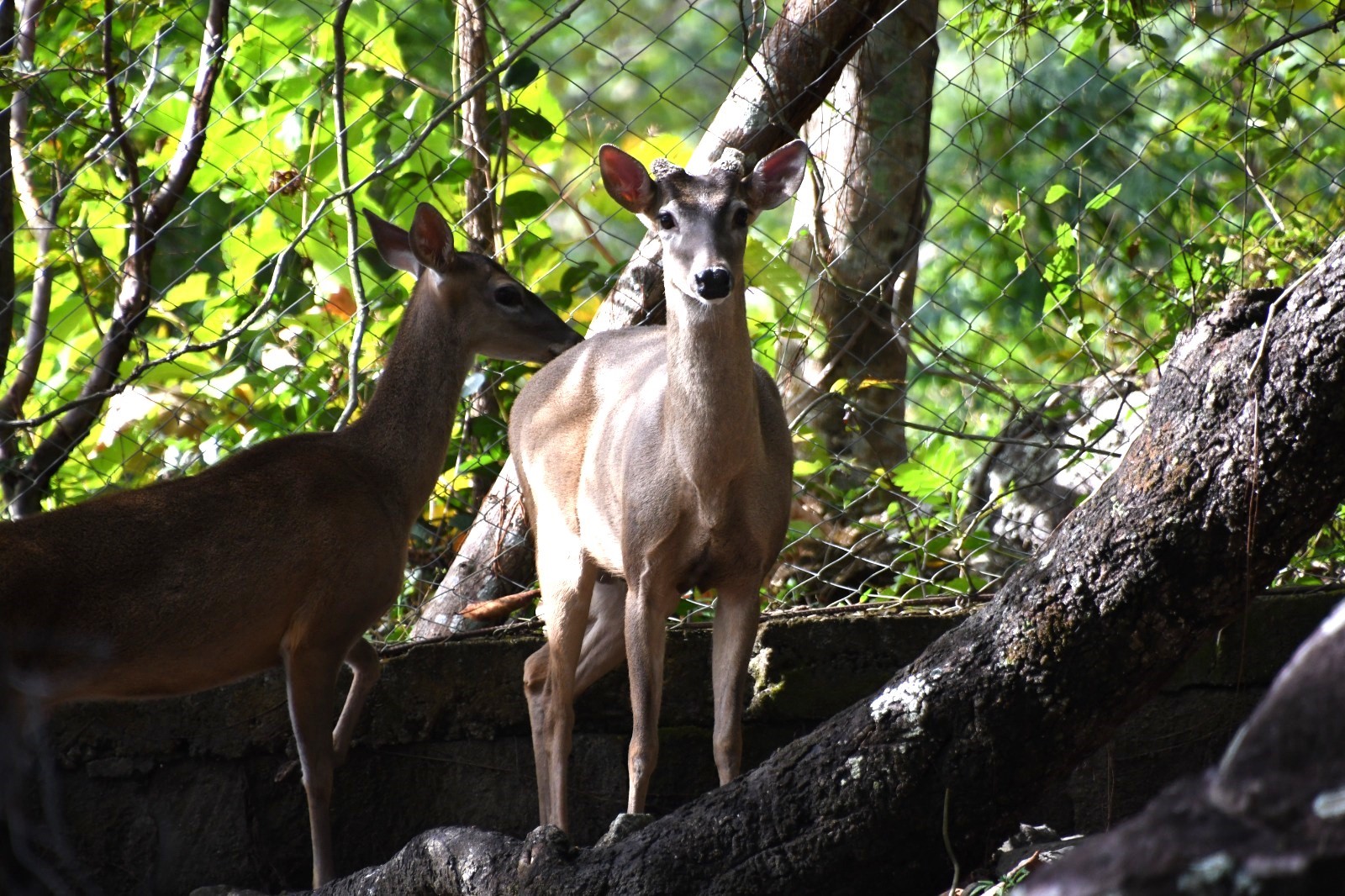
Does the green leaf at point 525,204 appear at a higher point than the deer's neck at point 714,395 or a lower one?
higher

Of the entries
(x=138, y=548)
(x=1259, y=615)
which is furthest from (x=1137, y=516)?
(x=138, y=548)

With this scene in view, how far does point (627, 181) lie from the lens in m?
Answer: 4.46

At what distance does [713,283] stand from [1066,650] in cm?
152

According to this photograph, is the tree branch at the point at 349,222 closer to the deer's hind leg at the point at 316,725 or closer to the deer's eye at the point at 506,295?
the deer's eye at the point at 506,295

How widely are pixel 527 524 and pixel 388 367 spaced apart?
80cm

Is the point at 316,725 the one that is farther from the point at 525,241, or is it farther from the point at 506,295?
the point at 525,241

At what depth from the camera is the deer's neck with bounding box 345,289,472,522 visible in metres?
4.91

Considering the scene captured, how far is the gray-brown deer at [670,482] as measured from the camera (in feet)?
13.4

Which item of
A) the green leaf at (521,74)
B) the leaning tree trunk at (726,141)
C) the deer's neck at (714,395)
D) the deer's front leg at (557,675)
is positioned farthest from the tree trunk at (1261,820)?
the green leaf at (521,74)

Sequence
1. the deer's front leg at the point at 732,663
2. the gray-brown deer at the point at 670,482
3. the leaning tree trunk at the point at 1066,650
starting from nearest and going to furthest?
the leaning tree trunk at the point at 1066,650 → the gray-brown deer at the point at 670,482 → the deer's front leg at the point at 732,663

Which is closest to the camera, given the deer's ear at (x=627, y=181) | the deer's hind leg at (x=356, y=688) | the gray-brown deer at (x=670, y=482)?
the gray-brown deer at (x=670, y=482)

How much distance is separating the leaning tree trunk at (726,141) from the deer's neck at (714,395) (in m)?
1.26

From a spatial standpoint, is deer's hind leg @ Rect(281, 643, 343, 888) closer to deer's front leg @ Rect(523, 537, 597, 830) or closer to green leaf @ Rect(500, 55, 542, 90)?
deer's front leg @ Rect(523, 537, 597, 830)

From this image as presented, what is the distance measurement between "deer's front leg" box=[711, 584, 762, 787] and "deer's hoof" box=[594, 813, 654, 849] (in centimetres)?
70
